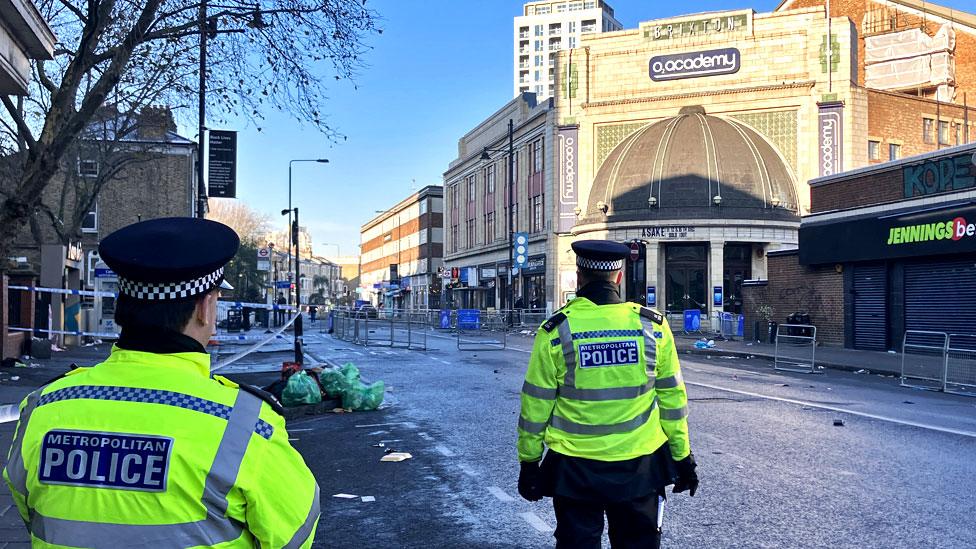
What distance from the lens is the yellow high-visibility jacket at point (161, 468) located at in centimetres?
184

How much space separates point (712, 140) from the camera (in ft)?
148

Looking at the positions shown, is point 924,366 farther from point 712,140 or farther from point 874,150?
point 874,150

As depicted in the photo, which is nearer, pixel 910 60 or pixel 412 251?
pixel 910 60

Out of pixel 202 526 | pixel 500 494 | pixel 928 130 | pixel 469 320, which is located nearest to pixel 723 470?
pixel 500 494

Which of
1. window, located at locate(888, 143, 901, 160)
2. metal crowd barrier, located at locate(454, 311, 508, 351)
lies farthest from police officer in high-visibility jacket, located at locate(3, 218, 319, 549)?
window, located at locate(888, 143, 901, 160)

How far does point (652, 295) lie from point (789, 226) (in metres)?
8.35

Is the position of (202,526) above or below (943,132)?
below

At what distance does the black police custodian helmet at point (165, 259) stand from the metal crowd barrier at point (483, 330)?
24825 millimetres

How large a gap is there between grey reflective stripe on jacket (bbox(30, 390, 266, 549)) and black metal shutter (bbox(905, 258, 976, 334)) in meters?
22.2

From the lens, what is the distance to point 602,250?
3746 mm

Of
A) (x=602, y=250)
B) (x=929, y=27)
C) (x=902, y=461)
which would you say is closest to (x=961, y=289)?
(x=902, y=461)

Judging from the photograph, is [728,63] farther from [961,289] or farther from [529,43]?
[529,43]

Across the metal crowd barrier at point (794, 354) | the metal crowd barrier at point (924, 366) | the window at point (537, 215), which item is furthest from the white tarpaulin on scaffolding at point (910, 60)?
the metal crowd barrier at point (924, 366)

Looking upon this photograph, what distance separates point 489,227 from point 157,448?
61771 mm
